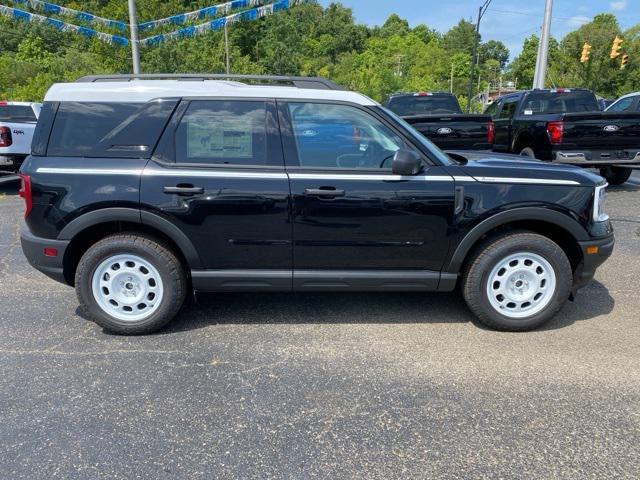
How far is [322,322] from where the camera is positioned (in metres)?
4.14

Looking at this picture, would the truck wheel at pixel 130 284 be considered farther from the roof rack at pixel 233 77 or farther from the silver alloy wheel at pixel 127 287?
the roof rack at pixel 233 77

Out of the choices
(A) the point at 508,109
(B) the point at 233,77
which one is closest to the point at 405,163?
(B) the point at 233,77

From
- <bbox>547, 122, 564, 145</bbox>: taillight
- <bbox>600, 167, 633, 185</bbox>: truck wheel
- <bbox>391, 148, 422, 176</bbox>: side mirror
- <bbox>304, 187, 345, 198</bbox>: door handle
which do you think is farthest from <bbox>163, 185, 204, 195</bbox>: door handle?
<bbox>600, 167, 633, 185</bbox>: truck wheel

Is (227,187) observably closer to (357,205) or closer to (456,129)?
(357,205)

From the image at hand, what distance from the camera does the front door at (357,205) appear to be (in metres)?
3.66

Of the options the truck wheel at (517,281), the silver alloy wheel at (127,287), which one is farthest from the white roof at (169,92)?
the truck wheel at (517,281)

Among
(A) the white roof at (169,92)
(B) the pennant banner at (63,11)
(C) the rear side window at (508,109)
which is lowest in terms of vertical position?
(A) the white roof at (169,92)

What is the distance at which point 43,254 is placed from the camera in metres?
3.75

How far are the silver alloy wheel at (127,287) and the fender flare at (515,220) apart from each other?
2.25 m

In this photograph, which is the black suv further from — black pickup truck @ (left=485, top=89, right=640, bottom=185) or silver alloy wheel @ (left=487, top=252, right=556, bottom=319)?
black pickup truck @ (left=485, top=89, right=640, bottom=185)

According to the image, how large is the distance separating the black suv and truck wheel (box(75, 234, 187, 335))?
1cm

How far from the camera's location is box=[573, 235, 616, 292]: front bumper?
381 cm

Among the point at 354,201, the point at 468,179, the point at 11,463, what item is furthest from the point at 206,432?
the point at 468,179

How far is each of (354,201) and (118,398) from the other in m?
1.99
